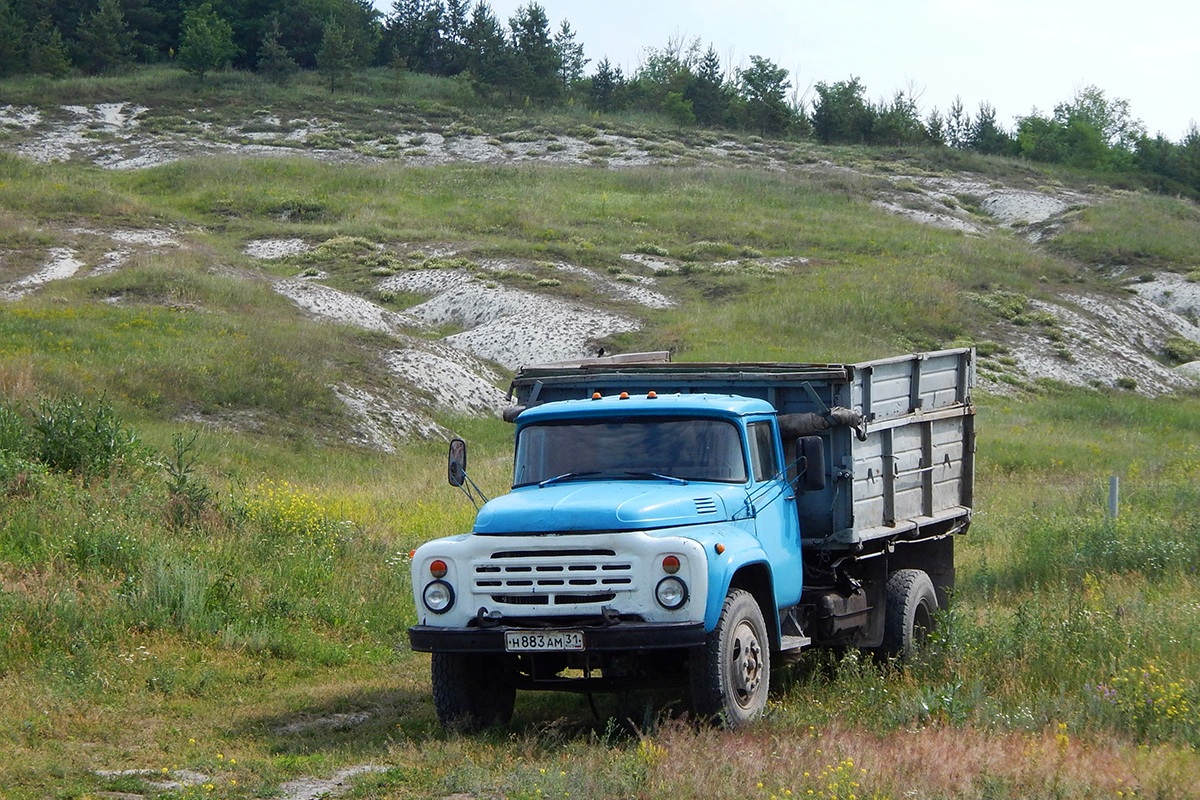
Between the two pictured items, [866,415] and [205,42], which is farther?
[205,42]

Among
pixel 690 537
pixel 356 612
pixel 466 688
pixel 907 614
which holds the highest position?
pixel 690 537

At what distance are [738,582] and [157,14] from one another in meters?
104

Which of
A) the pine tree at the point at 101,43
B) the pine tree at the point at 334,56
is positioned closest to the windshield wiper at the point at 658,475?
the pine tree at the point at 334,56

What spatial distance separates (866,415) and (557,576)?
354 centimetres

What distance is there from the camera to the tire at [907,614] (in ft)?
37.1

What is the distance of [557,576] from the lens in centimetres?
855

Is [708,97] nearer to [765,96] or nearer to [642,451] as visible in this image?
[765,96]

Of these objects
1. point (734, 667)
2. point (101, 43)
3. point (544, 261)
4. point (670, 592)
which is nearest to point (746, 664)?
point (734, 667)

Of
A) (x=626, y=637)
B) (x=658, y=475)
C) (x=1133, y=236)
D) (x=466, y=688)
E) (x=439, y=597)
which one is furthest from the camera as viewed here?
(x=1133, y=236)

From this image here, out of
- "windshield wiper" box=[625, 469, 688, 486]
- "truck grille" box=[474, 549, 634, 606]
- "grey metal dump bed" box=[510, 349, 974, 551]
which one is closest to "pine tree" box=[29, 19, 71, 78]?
"grey metal dump bed" box=[510, 349, 974, 551]

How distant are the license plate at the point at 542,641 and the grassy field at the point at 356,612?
64 centimetres

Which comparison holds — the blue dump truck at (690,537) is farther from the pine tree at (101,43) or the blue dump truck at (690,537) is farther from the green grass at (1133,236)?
the pine tree at (101,43)

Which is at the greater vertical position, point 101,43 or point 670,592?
point 101,43

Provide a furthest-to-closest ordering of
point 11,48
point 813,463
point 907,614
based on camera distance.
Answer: point 11,48 < point 907,614 < point 813,463
